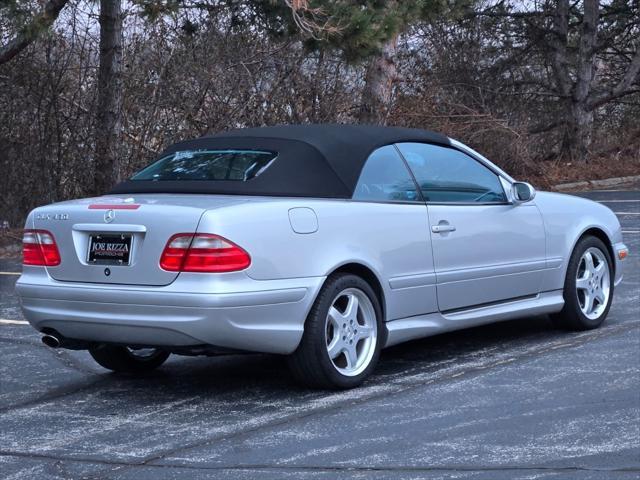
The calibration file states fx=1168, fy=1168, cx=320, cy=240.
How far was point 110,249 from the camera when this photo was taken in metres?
6.55

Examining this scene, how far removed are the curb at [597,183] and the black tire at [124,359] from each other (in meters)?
16.5

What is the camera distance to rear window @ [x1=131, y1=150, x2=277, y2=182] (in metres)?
7.09

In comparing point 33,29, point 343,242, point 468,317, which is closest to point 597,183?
point 33,29

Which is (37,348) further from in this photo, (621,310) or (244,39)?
(244,39)

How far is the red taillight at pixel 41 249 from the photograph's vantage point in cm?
679

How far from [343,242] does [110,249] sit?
1338mm

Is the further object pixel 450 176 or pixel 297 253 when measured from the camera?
pixel 450 176

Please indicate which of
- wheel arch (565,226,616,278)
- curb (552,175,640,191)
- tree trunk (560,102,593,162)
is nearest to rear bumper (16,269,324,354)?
wheel arch (565,226,616,278)

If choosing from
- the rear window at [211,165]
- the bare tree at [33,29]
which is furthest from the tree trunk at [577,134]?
the rear window at [211,165]

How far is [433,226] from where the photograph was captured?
7453mm

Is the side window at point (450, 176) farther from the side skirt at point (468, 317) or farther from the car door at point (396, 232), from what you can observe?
the side skirt at point (468, 317)

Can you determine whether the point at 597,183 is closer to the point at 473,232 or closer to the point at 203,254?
the point at 473,232

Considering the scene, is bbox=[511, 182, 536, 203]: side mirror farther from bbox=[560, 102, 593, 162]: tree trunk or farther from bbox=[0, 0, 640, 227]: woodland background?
bbox=[560, 102, 593, 162]: tree trunk

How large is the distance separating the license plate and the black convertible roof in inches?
26.5
